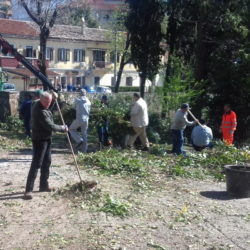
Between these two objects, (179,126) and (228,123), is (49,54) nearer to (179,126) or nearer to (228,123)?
(228,123)

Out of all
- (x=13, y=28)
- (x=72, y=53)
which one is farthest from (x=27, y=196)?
(x=72, y=53)

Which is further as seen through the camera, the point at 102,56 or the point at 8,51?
the point at 102,56

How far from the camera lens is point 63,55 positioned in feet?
227

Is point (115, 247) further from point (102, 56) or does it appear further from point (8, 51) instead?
point (102, 56)

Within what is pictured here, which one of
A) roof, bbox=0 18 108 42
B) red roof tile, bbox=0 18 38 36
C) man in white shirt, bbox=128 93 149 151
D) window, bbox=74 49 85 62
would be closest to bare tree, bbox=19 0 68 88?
man in white shirt, bbox=128 93 149 151

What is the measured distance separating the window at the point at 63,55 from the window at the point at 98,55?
423 cm

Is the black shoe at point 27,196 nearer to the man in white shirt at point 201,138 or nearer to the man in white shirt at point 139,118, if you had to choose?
the man in white shirt at point 139,118

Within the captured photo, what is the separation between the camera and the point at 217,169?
1280 centimetres

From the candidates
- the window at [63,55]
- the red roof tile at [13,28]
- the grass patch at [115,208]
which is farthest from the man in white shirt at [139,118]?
the window at [63,55]

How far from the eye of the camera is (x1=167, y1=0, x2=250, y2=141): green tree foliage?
2275 cm

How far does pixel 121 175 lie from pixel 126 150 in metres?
3.95

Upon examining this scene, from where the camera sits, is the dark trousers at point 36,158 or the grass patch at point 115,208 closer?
the grass patch at point 115,208

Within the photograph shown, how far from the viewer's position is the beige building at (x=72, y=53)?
61656mm

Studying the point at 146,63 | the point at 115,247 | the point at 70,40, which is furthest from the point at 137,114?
the point at 70,40
